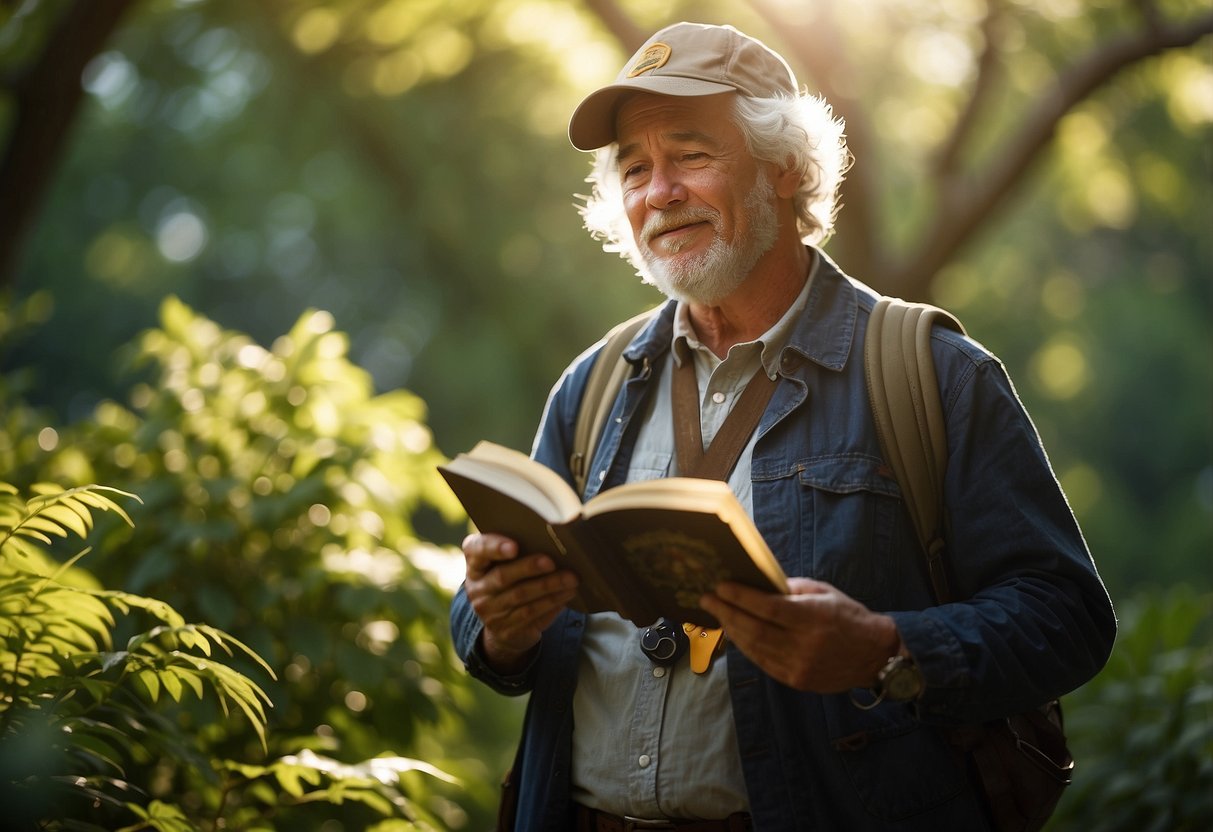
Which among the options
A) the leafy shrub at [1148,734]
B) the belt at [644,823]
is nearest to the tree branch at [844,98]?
the leafy shrub at [1148,734]

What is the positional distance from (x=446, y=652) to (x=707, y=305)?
1557mm

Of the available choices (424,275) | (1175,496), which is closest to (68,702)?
(424,275)

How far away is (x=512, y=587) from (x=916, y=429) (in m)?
0.85

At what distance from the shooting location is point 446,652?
3.79m

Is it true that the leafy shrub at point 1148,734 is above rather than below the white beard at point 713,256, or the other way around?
below

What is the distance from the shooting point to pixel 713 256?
271cm

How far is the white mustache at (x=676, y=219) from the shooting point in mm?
2748

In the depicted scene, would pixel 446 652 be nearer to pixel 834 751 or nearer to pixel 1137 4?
pixel 834 751

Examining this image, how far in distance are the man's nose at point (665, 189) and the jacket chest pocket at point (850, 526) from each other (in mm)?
698

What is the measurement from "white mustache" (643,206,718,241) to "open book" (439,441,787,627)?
2.35 ft

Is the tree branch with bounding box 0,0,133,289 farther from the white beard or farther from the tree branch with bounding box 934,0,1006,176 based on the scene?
the tree branch with bounding box 934,0,1006,176

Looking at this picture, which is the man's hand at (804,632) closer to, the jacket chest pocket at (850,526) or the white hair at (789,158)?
the jacket chest pocket at (850,526)

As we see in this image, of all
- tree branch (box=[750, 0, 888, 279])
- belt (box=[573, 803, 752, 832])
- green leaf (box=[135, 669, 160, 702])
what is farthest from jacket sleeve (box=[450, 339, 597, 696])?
tree branch (box=[750, 0, 888, 279])

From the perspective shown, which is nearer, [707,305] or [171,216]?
[707,305]
